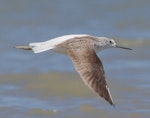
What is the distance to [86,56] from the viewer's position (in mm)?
6520

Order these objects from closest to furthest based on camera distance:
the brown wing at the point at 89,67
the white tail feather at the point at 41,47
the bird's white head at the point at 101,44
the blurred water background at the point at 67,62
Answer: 1. the brown wing at the point at 89,67
2. the white tail feather at the point at 41,47
3. the bird's white head at the point at 101,44
4. the blurred water background at the point at 67,62

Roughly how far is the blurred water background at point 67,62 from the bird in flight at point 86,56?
754 millimetres

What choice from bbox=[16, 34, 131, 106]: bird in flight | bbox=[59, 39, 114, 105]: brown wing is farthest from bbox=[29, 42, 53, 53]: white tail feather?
bbox=[59, 39, 114, 105]: brown wing

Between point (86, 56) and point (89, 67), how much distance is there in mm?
159

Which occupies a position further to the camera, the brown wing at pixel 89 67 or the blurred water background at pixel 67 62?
the blurred water background at pixel 67 62

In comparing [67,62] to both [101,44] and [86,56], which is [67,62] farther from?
[86,56]

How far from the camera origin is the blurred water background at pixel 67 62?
7668 millimetres

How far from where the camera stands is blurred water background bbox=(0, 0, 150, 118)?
7668 millimetres

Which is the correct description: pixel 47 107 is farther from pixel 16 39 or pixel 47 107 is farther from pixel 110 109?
pixel 16 39

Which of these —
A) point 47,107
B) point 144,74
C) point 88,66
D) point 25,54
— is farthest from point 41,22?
point 88,66

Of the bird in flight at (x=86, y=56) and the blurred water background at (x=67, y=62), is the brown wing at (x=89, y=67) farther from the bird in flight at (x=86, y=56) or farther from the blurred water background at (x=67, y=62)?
the blurred water background at (x=67, y=62)

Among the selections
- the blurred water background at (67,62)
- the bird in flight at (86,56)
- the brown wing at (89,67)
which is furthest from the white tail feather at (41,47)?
the blurred water background at (67,62)

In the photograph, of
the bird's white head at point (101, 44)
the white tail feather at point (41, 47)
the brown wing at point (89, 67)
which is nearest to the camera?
the brown wing at point (89, 67)

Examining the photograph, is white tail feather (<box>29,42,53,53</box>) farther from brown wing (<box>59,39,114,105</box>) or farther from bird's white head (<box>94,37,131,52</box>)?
bird's white head (<box>94,37,131,52</box>)
